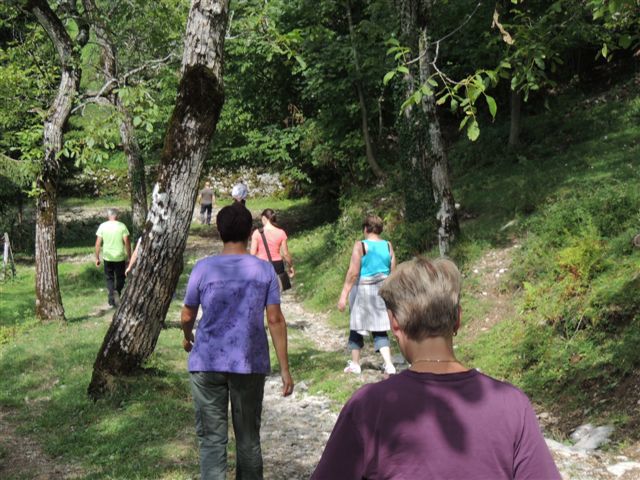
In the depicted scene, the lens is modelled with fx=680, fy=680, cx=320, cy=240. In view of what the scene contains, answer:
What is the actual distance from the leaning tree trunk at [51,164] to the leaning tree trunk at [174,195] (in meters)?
5.53

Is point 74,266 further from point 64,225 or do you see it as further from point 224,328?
point 224,328

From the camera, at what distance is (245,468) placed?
4598 mm

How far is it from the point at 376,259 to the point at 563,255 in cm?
304

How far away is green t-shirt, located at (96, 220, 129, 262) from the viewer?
13516 mm

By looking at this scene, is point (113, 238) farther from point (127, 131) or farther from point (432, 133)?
point (432, 133)

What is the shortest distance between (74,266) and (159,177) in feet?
51.2

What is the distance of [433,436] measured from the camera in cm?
203

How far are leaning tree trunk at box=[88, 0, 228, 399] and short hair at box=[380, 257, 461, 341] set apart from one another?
5479 millimetres

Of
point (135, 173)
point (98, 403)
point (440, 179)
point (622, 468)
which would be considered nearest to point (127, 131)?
point (135, 173)

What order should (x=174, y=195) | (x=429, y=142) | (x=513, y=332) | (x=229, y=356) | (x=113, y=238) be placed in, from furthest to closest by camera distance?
(x=113, y=238) < (x=429, y=142) < (x=513, y=332) < (x=174, y=195) < (x=229, y=356)

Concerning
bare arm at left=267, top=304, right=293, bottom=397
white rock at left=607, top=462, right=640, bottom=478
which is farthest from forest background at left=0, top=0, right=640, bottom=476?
bare arm at left=267, top=304, right=293, bottom=397

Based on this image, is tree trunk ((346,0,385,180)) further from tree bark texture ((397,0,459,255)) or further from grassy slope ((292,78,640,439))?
tree bark texture ((397,0,459,255))

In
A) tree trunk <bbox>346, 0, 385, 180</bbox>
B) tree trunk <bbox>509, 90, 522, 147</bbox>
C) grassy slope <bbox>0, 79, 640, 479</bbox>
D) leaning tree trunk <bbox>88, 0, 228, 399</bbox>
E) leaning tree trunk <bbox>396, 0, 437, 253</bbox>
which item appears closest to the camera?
grassy slope <bbox>0, 79, 640, 479</bbox>

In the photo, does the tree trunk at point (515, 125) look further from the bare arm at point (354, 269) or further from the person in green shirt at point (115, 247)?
the bare arm at point (354, 269)
